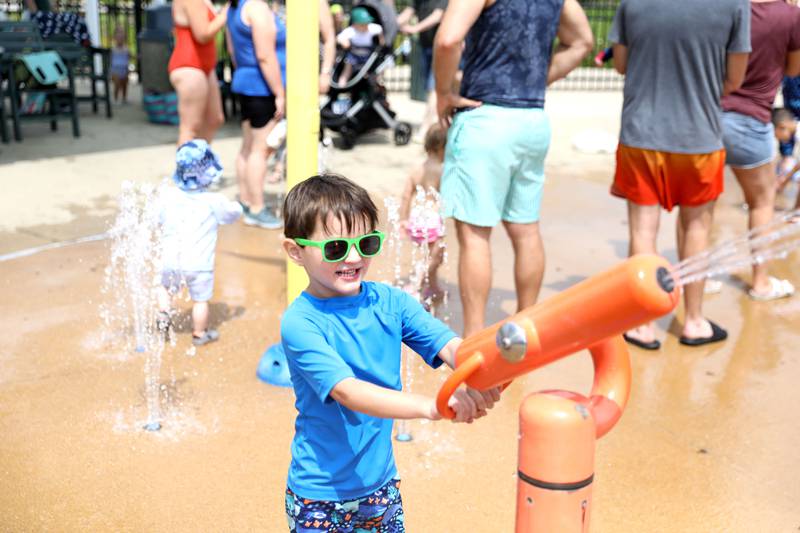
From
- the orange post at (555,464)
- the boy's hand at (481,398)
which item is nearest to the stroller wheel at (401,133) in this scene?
the boy's hand at (481,398)

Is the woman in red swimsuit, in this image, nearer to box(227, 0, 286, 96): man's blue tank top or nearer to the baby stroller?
box(227, 0, 286, 96): man's blue tank top

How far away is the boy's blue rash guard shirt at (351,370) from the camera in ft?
6.72

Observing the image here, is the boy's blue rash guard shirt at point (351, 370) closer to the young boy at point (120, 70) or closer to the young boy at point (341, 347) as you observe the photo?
the young boy at point (341, 347)

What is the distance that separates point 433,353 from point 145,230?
10.6 feet

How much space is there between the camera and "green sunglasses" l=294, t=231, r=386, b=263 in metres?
1.99

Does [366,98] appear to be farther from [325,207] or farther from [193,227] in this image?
[325,207]

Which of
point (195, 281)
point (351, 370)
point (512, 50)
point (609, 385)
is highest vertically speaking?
point (512, 50)

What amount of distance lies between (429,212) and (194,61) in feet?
7.23

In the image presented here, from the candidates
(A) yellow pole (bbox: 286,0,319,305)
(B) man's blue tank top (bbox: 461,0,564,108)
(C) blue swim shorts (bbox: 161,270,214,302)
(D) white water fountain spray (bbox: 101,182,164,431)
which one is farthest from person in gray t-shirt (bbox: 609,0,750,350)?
(D) white water fountain spray (bbox: 101,182,164,431)

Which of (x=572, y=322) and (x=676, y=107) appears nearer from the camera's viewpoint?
→ (x=572, y=322)

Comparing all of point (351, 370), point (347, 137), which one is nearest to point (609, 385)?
point (351, 370)

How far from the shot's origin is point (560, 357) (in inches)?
61.5

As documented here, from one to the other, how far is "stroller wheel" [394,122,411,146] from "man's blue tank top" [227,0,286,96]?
3371 millimetres

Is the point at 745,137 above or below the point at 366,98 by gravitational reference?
above
